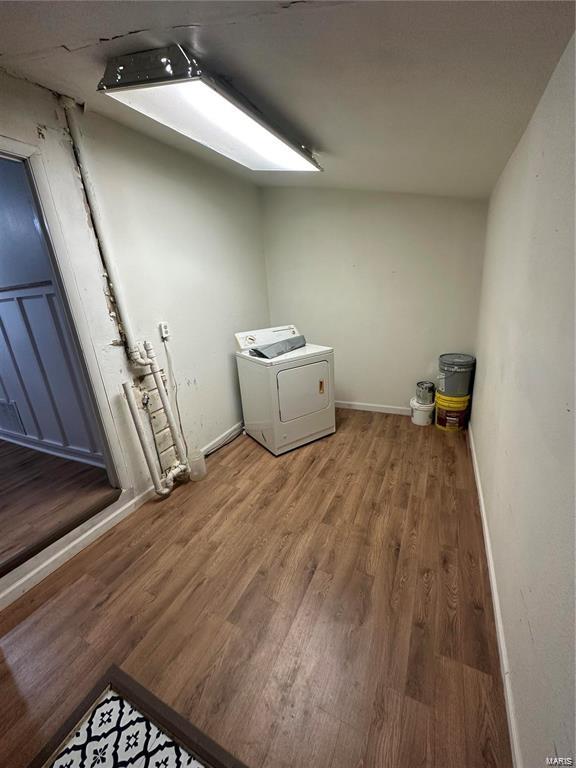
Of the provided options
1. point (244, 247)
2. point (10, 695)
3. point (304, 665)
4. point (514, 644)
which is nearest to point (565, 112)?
point (514, 644)

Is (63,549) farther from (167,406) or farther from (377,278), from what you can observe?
(377,278)

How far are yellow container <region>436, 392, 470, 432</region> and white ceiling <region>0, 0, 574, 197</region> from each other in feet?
5.93

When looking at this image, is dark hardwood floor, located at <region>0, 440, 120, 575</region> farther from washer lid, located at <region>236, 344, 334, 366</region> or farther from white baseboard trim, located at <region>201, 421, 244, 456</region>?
washer lid, located at <region>236, 344, 334, 366</region>

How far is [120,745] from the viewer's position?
0.98 m

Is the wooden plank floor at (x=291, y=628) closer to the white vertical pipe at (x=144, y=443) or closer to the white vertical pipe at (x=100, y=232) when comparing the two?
the white vertical pipe at (x=144, y=443)

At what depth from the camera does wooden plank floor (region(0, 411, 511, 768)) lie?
985 millimetres

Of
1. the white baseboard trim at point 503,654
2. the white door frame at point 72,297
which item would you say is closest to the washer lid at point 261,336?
the white door frame at point 72,297

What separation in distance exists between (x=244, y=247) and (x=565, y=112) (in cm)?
250

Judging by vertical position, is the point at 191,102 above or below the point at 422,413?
above

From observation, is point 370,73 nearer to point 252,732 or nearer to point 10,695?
point 252,732

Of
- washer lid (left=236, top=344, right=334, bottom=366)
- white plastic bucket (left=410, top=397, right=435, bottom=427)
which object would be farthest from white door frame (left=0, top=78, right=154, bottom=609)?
white plastic bucket (left=410, top=397, right=435, bottom=427)

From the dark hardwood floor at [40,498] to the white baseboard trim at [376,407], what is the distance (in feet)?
7.82

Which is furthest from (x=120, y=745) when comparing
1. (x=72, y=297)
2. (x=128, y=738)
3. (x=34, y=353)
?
(x=34, y=353)

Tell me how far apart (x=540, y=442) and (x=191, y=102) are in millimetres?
1781
